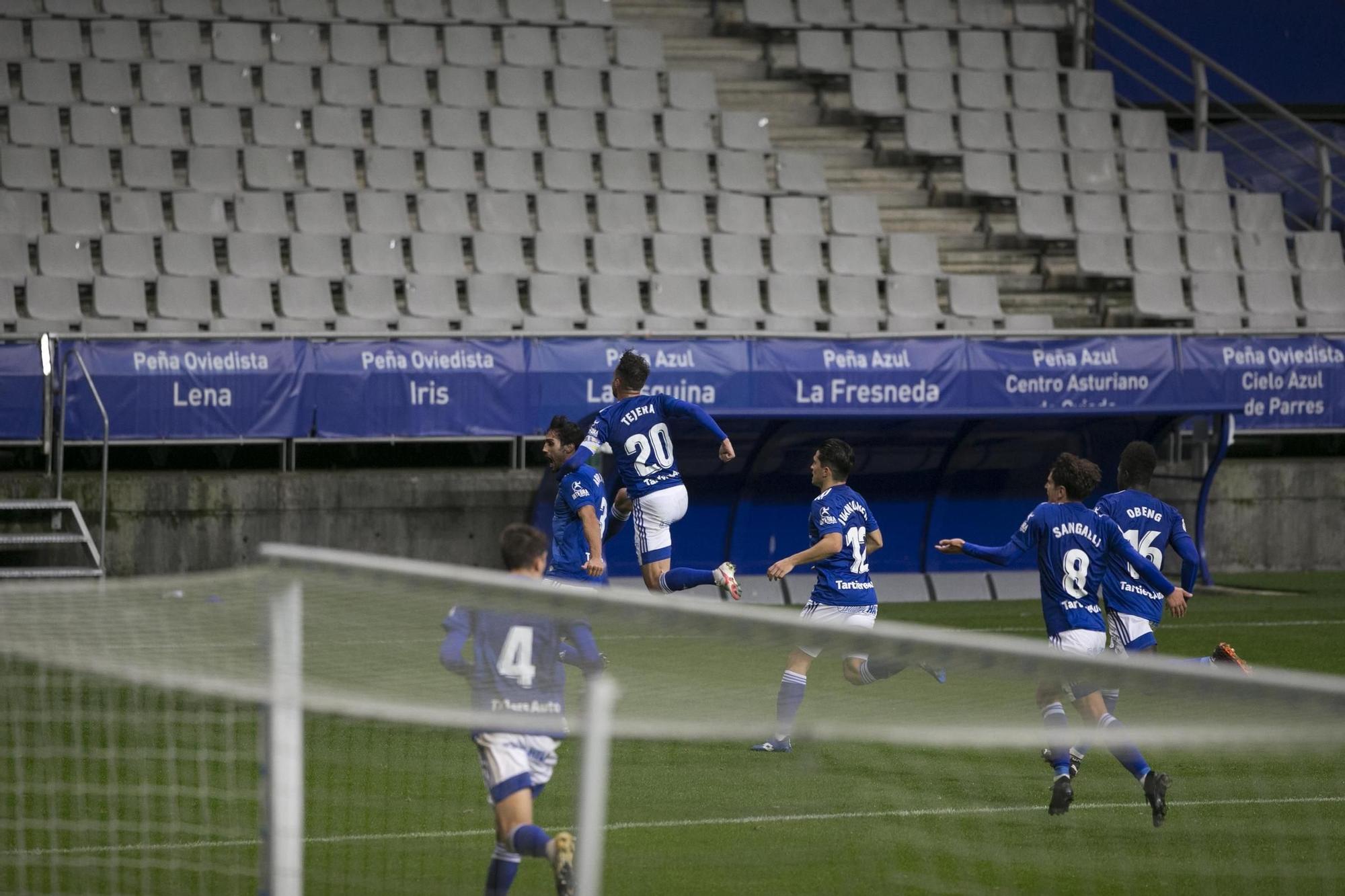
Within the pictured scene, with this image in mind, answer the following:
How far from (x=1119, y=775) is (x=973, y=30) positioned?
1538 centimetres

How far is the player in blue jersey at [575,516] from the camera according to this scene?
9.15m

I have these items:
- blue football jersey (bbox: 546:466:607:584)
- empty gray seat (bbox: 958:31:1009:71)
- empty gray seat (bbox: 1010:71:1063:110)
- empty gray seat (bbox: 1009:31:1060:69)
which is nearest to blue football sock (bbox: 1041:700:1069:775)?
blue football jersey (bbox: 546:466:607:584)

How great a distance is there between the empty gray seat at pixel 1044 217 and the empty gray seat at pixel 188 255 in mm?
9227

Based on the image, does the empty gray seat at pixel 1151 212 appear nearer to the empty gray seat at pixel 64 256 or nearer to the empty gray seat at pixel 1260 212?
the empty gray seat at pixel 1260 212

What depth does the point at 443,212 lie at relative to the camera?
1797 cm

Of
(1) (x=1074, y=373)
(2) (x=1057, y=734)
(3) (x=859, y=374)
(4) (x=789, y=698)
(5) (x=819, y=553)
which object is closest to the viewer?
(2) (x=1057, y=734)

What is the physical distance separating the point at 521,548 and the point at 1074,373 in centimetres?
1203

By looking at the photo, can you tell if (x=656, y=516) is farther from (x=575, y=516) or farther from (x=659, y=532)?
(x=575, y=516)

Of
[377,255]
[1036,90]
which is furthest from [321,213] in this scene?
[1036,90]

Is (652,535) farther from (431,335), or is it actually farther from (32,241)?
(32,241)

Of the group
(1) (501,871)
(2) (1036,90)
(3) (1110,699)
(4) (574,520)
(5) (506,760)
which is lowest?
(1) (501,871)

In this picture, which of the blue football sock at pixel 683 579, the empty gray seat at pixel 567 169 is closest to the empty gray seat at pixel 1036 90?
the empty gray seat at pixel 567 169

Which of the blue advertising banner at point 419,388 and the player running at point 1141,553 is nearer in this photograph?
the player running at point 1141,553

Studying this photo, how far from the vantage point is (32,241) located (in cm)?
1669
